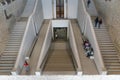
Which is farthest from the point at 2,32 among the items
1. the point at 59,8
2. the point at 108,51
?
the point at 59,8

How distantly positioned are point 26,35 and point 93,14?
6845 millimetres

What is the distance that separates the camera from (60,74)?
34.1 feet

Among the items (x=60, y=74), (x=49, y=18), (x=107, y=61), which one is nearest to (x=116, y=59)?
(x=107, y=61)

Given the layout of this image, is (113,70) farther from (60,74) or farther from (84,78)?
(60,74)

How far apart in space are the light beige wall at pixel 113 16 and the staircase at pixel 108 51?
22.2 inches

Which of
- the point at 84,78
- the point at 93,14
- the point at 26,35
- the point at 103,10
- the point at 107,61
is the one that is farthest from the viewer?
the point at 93,14

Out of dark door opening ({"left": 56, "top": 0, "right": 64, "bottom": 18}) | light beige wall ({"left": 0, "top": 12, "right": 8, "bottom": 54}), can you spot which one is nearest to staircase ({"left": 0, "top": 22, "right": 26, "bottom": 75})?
light beige wall ({"left": 0, "top": 12, "right": 8, "bottom": 54})

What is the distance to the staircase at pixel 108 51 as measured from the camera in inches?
426

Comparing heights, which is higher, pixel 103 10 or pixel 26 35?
pixel 103 10

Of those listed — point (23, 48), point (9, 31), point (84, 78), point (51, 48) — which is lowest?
point (51, 48)

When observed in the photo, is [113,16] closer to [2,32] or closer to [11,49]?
[11,49]

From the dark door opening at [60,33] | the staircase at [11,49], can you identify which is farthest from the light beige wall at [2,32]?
the dark door opening at [60,33]

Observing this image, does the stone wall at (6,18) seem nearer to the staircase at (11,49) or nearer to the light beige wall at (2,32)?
the light beige wall at (2,32)

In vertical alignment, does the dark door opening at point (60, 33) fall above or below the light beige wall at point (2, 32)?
below
